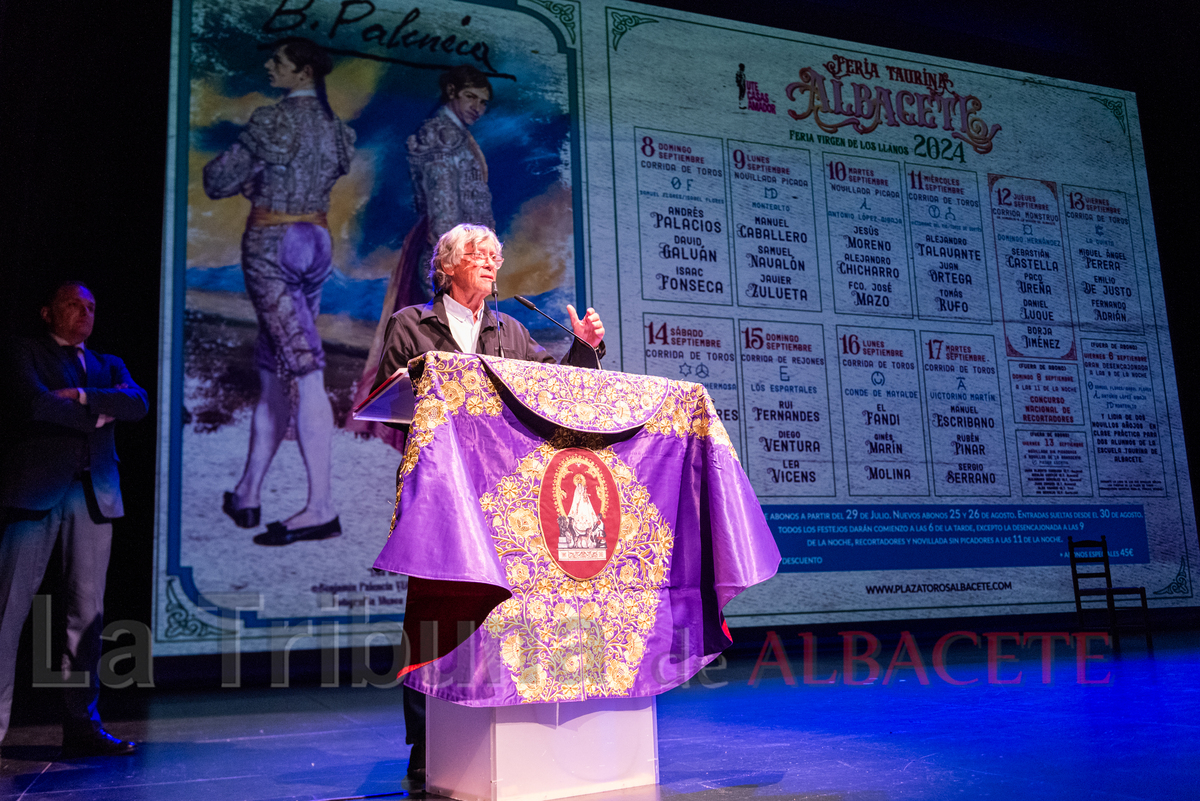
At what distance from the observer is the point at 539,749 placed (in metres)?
2.08

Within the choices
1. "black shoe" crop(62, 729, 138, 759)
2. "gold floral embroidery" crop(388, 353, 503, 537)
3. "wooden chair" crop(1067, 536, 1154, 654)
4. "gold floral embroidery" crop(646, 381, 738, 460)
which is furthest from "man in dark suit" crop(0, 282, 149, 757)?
"wooden chair" crop(1067, 536, 1154, 654)

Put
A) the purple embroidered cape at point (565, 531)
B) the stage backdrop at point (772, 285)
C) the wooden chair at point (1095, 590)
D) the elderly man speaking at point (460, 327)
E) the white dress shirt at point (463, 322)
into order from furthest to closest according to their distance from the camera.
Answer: the wooden chair at point (1095, 590) → the stage backdrop at point (772, 285) → the white dress shirt at point (463, 322) → the elderly man speaking at point (460, 327) → the purple embroidered cape at point (565, 531)

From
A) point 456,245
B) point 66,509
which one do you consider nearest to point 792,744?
point 456,245

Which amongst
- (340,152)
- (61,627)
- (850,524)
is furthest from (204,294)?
(850,524)

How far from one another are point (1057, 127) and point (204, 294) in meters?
5.97

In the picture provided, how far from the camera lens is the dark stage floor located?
2.12 meters

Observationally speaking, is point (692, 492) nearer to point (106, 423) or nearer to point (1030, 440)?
point (106, 423)

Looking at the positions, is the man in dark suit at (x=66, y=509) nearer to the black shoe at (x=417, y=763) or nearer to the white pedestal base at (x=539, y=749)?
the black shoe at (x=417, y=763)

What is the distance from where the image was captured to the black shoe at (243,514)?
4.82 metres

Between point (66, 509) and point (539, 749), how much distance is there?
184 cm

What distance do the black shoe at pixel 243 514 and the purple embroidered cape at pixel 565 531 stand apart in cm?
311

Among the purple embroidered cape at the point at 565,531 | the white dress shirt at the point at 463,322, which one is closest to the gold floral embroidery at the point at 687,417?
the purple embroidered cape at the point at 565,531

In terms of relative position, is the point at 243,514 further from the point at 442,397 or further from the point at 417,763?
the point at 442,397

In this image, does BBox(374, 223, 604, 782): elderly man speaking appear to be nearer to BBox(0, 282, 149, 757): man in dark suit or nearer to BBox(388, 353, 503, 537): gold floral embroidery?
BBox(388, 353, 503, 537): gold floral embroidery
